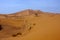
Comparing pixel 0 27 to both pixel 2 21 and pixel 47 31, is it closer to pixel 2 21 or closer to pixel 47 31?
pixel 2 21

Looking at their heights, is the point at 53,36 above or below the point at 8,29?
above

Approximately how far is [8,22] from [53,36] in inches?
265

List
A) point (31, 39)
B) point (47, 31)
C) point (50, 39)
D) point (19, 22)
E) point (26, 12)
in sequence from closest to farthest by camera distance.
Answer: point (50, 39) < point (31, 39) < point (47, 31) < point (19, 22) < point (26, 12)

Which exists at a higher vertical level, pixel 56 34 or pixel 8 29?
pixel 56 34

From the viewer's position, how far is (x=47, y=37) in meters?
5.75

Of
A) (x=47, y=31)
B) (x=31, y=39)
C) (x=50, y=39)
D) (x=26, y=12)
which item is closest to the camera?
(x=50, y=39)

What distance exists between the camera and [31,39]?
5926 mm

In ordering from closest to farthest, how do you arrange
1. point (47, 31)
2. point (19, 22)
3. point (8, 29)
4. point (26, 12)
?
1. point (47, 31)
2. point (8, 29)
3. point (19, 22)
4. point (26, 12)

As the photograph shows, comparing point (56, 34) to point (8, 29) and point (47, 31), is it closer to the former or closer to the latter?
point (47, 31)

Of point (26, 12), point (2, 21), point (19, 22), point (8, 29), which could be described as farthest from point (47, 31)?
point (26, 12)

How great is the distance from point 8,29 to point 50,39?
5.13 m

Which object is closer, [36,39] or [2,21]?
[36,39]

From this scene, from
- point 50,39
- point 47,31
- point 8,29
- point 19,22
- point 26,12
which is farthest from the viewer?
point 26,12

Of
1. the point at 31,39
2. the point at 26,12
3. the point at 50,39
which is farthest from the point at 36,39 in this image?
the point at 26,12
